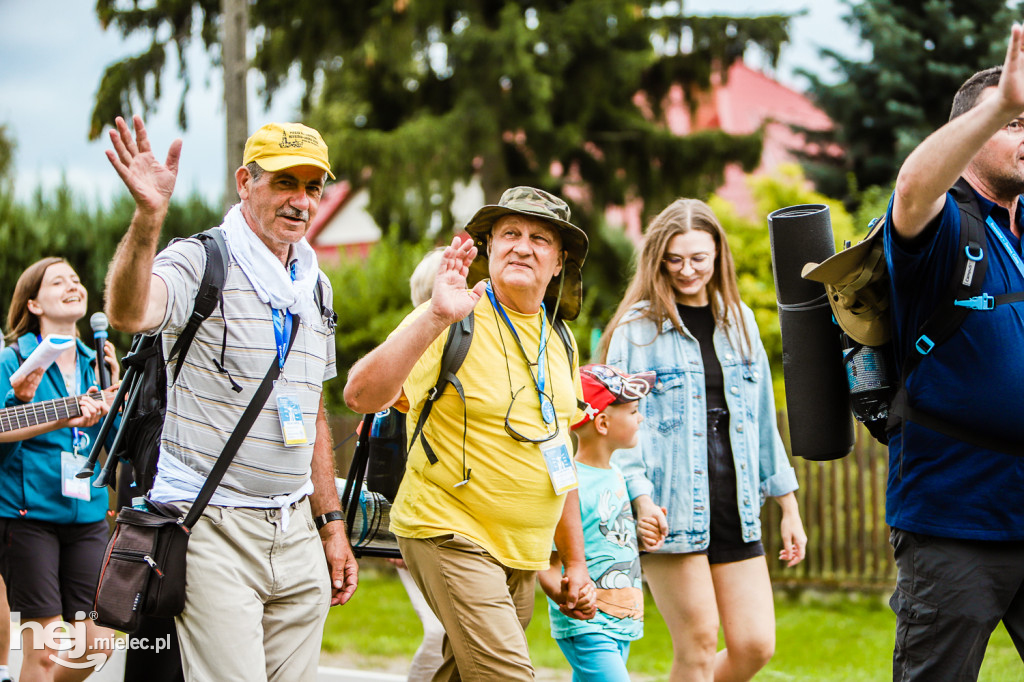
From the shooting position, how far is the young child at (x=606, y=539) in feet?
13.3

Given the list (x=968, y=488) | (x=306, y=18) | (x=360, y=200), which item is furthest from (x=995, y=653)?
(x=360, y=200)

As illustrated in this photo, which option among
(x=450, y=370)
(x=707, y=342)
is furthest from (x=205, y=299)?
(x=707, y=342)

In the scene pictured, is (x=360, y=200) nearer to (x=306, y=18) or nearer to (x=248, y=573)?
(x=306, y=18)

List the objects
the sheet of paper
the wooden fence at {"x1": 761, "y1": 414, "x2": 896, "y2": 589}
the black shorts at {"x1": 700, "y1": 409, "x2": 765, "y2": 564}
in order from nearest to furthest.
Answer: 1. the black shorts at {"x1": 700, "y1": 409, "x2": 765, "y2": 564}
2. the sheet of paper
3. the wooden fence at {"x1": 761, "y1": 414, "x2": 896, "y2": 589}

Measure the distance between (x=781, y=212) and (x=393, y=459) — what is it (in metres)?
2.08

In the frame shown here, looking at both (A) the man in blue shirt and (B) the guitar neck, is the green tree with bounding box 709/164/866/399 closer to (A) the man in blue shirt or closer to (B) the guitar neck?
(B) the guitar neck

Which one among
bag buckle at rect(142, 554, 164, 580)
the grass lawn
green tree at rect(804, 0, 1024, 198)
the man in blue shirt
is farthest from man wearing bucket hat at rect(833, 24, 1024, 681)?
green tree at rect(804, 0, 1024, 198)

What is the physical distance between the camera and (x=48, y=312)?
561 cm

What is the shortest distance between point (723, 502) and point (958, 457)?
1.60 m

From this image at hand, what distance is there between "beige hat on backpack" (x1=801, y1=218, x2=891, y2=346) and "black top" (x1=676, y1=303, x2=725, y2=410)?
4.38 ft

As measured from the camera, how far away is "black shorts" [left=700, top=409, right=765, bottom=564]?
458cm

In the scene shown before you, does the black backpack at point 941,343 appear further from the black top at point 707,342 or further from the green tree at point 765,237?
the green tree at point 765,237

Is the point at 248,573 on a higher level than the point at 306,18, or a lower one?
lower

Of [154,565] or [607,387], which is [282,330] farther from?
[607,387]
